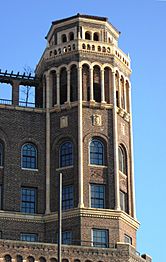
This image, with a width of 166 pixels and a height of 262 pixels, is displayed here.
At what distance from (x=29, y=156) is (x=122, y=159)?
7876 mm

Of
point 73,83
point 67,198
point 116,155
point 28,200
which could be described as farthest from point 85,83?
point 28,200

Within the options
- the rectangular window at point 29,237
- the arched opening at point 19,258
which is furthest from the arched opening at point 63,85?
the arched opening at point 19,258

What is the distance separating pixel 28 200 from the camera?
7356cm

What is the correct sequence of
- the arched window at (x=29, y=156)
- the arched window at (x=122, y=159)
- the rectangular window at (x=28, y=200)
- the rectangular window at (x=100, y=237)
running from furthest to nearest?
the arched window at (x=122, y=159), the arched window at (x=29, y=156), the rectangular window at (x=28, y=200), the rectangular window at (x=100, y=237)

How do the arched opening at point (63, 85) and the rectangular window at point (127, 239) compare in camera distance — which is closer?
the rectangular window at point (127, 239)

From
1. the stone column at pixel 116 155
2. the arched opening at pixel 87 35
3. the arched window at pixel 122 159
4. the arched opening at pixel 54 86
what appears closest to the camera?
the stone column at pixel 116 155

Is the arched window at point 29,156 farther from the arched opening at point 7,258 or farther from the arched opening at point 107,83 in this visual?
the arched opening at point 7,258

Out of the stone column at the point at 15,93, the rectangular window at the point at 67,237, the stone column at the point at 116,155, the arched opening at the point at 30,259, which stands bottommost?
the arched opening at the point at 30,259

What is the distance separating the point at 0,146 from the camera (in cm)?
7481

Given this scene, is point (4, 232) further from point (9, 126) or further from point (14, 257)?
point (9, 126)

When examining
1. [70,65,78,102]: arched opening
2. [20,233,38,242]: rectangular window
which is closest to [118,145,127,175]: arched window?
[70,65,78,102]: arched opening

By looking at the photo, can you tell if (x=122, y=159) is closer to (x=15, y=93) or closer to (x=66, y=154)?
(x=66, y=154)

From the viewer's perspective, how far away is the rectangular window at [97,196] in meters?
72.6

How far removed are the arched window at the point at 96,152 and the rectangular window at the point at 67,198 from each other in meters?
2.98
